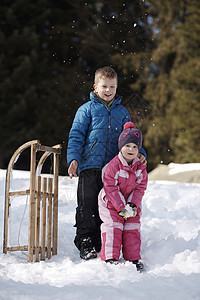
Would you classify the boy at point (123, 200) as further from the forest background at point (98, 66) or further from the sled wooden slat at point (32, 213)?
the forest background at point (98, 66)

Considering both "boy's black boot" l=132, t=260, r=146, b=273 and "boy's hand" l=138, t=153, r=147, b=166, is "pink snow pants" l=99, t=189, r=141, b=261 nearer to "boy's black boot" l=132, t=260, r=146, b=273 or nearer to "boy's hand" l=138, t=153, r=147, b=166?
"boy's black boot" l=132, t=260, r=146, b=273

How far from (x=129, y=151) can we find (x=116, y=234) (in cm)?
55

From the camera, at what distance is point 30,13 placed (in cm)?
1499

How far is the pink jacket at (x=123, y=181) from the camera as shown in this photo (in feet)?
10.4

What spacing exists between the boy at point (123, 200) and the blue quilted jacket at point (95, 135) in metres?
0.12

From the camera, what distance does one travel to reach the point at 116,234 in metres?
3.14

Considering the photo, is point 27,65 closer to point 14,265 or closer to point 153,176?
point 153,176

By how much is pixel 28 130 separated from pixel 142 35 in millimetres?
4343

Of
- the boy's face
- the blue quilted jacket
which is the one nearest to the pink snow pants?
the blue quilted jacket

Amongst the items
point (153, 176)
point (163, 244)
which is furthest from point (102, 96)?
point (153, 176)

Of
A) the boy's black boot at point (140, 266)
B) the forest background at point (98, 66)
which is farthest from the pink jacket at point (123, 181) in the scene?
the forest background at point (98, 66)

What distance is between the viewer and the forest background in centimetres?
1251

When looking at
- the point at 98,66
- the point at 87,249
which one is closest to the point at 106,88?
the point at 87,249

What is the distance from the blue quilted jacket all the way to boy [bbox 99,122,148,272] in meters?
0.12
